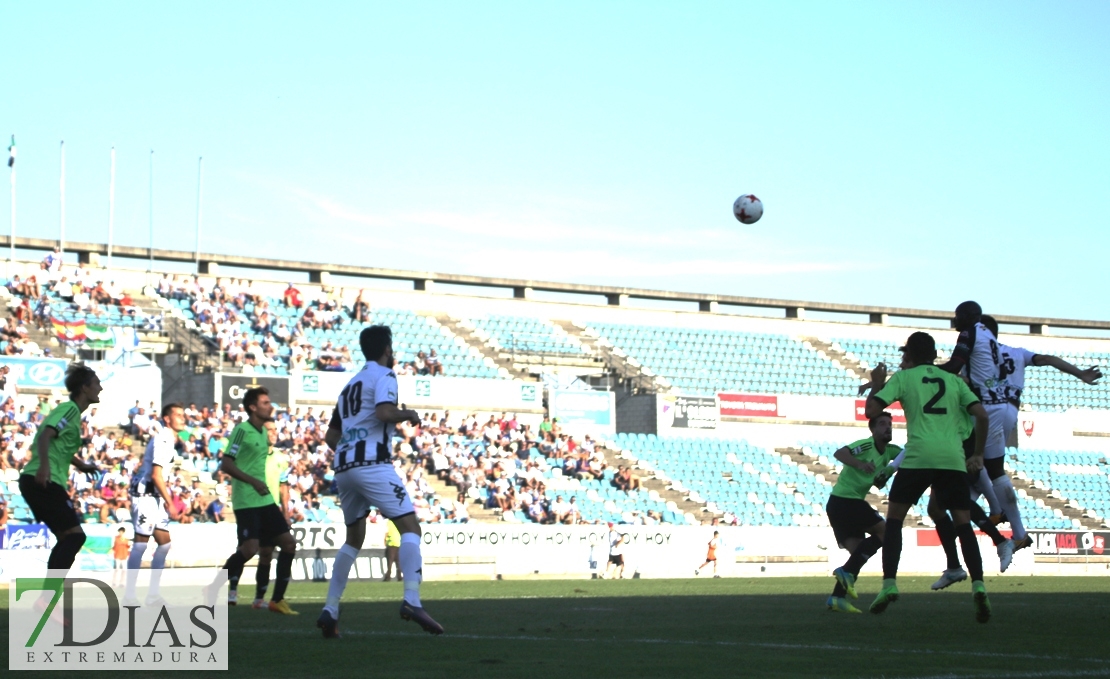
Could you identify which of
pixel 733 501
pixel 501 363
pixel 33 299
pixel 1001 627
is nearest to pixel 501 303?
pixel 501 363

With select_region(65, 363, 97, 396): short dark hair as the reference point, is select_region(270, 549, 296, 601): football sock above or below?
below

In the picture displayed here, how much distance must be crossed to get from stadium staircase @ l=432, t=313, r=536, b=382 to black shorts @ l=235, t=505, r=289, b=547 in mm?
32916

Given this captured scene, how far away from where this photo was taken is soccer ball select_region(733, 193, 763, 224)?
1179 inches

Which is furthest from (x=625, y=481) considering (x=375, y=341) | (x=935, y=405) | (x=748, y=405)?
(x=375, y=341)

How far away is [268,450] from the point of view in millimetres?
15203

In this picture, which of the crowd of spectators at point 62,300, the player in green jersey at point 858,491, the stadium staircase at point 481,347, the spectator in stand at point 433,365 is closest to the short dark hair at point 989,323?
the player in green jersey at point 858,491

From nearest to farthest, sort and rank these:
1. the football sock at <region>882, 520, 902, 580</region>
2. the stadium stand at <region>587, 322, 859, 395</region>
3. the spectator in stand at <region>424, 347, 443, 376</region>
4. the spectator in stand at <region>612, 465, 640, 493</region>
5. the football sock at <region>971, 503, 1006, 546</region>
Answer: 1. the football sock at <region>882, 520, 902, 580</region>
2. the football sock at <region>971, 503, 1006, 546</region>
3. the spectator in stand at <region>612, 465, 640, 493</region>
4. the spectator in stand at <region>424, 347, 443, 376</region>
5. the stadium stand at <region>587, 322, 859, 395</region>

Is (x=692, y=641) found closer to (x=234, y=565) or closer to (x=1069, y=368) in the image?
(x=1069, y=368)

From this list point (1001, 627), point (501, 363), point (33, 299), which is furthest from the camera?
point (501, 363)

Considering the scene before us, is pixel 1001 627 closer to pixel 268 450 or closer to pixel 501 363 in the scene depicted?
pixel 268 450

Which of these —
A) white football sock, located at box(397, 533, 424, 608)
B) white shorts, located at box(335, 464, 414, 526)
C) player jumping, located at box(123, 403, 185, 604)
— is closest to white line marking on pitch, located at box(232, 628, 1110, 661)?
white football sock, located at box(397, 533, 424, 608)

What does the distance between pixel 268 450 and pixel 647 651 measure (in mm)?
6937

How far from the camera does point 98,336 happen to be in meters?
40.2

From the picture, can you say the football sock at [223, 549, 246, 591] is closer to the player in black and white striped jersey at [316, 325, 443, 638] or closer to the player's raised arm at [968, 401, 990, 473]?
the player in black and white striped jersey at [316, 325, 443, 638]
